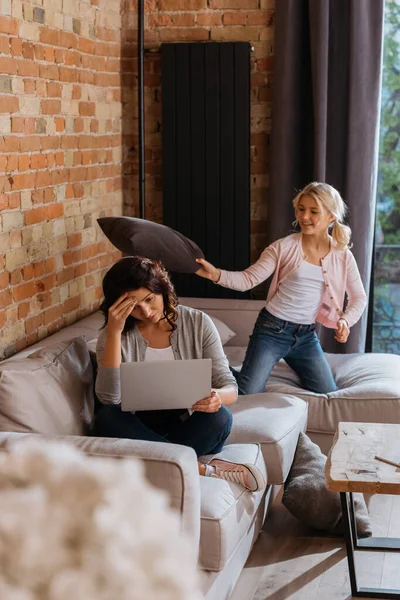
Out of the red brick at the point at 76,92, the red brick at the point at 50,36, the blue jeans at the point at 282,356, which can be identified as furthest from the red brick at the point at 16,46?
the blue jeans at the point at 282,356

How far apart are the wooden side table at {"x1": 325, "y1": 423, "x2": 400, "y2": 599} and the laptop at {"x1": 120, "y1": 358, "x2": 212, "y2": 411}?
48cm

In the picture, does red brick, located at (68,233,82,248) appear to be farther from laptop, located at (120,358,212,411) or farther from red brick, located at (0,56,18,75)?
laptop, located at (120,358,212,411)

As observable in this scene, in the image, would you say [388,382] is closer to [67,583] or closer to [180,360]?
[180,360]

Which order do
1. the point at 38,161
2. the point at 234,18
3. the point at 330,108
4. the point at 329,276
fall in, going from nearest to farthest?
the point at 38,161 → the point at 329,276 → the point at 330,108 → the point at 234,18

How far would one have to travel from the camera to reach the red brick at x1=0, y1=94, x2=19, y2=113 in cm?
321

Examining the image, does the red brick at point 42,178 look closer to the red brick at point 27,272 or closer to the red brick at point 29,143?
the red brick at point 29,143

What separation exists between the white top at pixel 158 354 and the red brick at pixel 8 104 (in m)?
1.09

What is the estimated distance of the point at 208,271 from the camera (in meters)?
3.84

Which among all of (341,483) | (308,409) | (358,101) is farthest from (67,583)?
(358,101)

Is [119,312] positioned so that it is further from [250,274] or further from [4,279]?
[250,274]

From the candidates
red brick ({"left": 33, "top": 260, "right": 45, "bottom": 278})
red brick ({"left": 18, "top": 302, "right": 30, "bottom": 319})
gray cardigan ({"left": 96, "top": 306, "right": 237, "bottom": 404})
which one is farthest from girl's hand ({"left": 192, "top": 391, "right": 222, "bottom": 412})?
red brick ({"left": 33, "top": 260, "right": 45, "bottom": 278})

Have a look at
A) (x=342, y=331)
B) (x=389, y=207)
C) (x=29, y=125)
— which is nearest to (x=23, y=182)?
(x=29, y=125)

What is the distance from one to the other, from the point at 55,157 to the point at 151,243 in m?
0.57

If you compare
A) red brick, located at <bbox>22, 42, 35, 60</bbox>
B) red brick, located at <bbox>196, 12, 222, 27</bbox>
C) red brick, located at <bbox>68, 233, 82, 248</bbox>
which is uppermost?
red brick, located at <bbox>196, 12, 222, 27</bbox>
